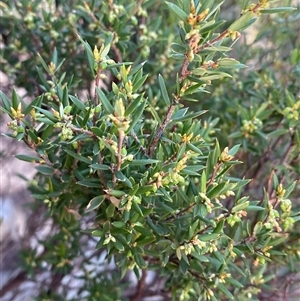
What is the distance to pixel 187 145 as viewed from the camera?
686 millimetres

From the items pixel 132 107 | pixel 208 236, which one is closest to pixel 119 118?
pixel 132 107

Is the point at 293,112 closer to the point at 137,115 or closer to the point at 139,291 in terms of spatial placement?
the point at 137,115

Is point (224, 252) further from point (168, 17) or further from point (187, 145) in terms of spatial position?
point (168, 17)

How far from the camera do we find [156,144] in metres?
0.71

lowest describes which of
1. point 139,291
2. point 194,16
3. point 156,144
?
point 139,291

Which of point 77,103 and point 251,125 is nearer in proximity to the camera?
point 77,103

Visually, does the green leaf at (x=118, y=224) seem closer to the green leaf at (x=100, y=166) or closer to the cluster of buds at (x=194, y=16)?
the green leaf at (x=100, y=166)

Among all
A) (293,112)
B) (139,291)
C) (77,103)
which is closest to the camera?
(77,103)

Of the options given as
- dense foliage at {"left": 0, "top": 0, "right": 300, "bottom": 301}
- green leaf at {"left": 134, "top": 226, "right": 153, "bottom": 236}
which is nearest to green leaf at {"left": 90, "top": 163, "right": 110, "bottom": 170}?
dense foliage at {"left": 0, "top": 0, "right": 300, "bottom": 301}

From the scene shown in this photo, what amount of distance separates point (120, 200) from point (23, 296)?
3.54 feet

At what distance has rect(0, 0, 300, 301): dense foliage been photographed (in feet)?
2.11

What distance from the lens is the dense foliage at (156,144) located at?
64cm

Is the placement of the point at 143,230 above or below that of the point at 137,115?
below

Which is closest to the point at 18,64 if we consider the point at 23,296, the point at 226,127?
the point at 226,127
